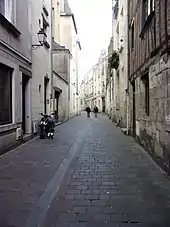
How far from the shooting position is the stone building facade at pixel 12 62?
1077 centimetres

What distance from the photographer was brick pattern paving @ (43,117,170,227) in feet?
15.1

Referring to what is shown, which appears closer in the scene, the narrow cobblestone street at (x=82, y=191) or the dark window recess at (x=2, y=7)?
the narrow cobblestone street at (x=82, y=191)

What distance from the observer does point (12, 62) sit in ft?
38.5

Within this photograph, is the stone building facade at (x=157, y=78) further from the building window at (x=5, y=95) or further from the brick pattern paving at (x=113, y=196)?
the building window at (x=5, y=95)

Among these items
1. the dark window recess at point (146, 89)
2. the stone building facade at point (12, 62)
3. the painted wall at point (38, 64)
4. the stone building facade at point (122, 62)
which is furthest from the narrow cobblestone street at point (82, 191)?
the stone building facade at point (122, 62)

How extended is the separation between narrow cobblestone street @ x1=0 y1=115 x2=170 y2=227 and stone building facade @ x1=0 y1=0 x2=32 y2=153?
1.31 m

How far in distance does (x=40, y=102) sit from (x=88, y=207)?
12814mm

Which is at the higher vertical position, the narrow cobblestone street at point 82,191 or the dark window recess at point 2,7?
the dark window recess at point 2,7

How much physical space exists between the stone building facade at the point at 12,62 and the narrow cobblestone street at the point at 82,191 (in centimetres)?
131

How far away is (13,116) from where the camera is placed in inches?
472

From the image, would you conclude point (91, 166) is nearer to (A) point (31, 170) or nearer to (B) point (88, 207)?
(A) point (31, 170)

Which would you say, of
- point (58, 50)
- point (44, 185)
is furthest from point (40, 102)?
point (58, 50)

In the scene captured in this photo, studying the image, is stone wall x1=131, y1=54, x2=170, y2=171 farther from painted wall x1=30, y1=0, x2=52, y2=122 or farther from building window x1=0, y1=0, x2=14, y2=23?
painted wall x1=30, y1=0, x2=52, y2=122

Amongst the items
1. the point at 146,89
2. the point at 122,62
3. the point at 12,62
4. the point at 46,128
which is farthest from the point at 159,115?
the point at 122,62
